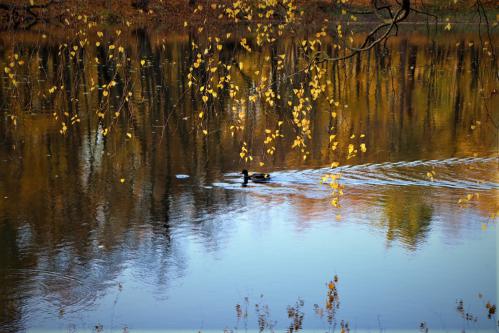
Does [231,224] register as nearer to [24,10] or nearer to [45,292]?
[45,292]

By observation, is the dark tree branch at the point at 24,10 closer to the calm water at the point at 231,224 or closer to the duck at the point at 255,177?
the calm water at the point at 231,224

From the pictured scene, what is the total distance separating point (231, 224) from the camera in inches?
623

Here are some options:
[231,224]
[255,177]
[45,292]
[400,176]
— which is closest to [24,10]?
[45,292]

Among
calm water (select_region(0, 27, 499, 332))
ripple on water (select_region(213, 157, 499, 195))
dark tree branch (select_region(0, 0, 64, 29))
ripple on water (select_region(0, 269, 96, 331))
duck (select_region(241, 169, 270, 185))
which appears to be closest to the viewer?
dark tree branch (select_region(0, 0, 64, 29))

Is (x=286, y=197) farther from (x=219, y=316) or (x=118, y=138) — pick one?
(x=118, y=138)

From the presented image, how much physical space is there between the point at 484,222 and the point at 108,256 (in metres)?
7.18

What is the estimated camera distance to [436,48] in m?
49.9

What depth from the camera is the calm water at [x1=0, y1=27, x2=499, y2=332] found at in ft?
39.5

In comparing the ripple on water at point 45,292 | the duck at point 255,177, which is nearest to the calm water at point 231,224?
the ripple on water at point 45,292

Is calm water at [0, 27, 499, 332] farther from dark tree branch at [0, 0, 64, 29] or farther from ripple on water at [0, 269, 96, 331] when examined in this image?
dark tree branch at [0, 0, 64, 29]

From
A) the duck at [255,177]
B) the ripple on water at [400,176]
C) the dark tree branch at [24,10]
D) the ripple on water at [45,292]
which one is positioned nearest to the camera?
the dark tree branch at [24,10]

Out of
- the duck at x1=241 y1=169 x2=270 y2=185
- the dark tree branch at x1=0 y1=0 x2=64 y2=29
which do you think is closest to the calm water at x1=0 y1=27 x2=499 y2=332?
the duck at x1=241 y1=169 x2=270 y2=185

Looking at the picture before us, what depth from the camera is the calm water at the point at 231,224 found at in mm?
12031

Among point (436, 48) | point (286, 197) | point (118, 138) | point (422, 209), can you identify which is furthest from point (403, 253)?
point (436, 48)
